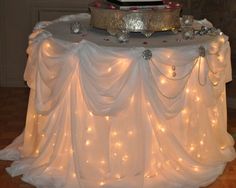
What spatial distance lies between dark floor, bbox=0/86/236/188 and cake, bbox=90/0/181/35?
80 centimetres

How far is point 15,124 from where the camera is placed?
3047mm

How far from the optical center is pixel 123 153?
2213 mm

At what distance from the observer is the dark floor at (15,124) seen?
232 centimetres

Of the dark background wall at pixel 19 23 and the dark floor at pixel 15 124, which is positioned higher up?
the dark background wall at pixel 19 23

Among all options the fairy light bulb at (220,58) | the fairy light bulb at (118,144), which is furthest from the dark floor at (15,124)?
the fairy light bulb at (220,58)

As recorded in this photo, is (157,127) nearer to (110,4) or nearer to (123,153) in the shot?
(123,153)
